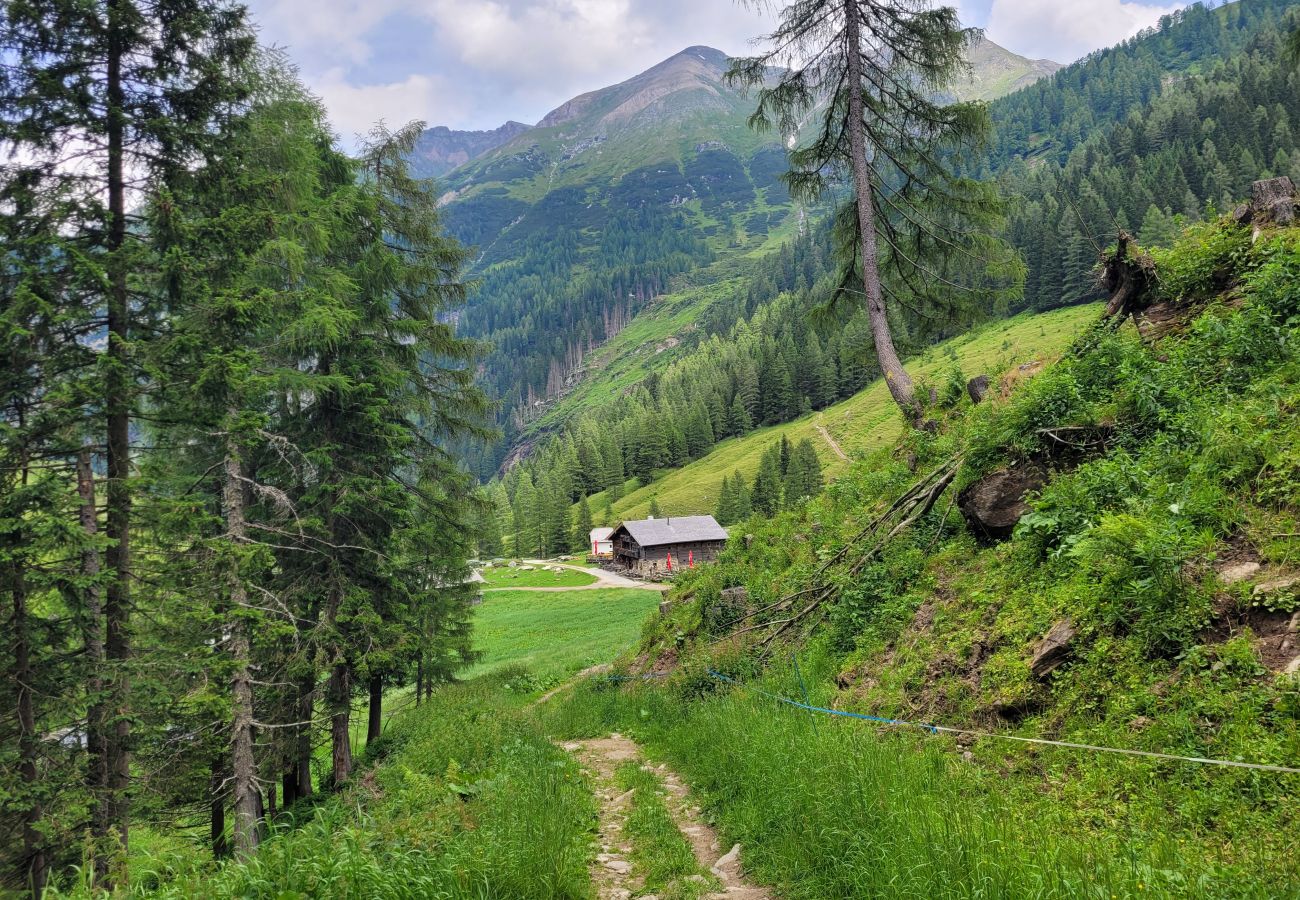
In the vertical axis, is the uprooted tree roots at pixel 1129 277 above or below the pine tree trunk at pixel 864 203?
below

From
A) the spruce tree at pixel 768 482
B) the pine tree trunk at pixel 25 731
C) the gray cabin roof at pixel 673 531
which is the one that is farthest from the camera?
the spruce tree at pixel 768 482

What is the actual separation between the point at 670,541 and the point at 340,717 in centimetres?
6054

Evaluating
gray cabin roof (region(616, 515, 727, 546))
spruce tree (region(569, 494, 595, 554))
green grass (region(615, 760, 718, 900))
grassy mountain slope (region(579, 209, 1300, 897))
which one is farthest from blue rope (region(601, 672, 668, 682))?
spruce tree (region(569, 494, 595, 554))

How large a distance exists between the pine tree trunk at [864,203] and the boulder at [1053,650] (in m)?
7.89

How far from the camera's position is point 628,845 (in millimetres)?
6113

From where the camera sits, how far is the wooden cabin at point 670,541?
72875 millimetres

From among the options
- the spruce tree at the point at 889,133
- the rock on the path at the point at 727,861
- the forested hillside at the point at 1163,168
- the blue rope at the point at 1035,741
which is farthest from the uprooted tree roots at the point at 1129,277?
the forested hillside at the point at 1163,168

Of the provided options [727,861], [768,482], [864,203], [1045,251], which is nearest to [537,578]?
[768,482]

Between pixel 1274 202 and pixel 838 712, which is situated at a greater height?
pixel 1274 202

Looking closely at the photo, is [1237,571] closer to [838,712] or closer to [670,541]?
[838,712]

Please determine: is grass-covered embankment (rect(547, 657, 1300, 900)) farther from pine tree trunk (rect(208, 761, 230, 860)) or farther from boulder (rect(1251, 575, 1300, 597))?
pine tree trunk (rect(208, 761, 230, 860))

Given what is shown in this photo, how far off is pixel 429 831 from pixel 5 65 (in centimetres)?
1203

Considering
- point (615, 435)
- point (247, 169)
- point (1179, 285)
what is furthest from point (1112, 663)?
point (615, 435)

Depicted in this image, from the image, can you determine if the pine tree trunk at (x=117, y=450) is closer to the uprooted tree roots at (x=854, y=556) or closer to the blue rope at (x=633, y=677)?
the blue rope at (x=633, y=677)
